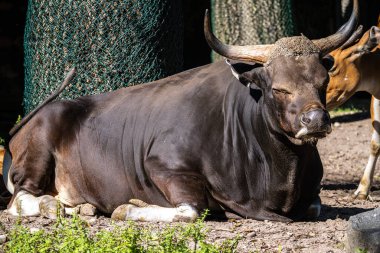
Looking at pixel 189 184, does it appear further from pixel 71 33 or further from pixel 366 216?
pixel 71 33

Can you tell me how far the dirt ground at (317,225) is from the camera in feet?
17.8

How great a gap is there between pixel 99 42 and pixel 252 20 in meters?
A: 3.29

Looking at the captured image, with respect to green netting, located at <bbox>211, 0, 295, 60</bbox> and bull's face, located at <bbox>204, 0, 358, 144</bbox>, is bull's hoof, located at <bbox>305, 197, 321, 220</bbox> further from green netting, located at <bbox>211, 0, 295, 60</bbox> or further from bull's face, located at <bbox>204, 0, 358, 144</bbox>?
green netting, located at <bbox>211, 0, 295, 60</bbox>

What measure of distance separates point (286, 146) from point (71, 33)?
2.52 metres

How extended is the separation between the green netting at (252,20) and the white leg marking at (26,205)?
446 centimetres

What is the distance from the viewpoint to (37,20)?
7836 millimetres

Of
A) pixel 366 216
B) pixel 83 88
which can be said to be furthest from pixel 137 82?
pixel 366 216

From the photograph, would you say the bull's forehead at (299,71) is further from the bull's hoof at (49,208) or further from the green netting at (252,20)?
the green netting at (252,20)

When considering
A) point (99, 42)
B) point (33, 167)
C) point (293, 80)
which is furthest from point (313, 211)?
point (99, 42)

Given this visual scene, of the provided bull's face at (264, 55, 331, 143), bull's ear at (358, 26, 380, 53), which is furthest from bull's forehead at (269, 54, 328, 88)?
bull's ear at (358, 26, 380, 53)

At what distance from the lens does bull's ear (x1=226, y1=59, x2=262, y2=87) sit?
6.09m

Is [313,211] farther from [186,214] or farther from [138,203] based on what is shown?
[138,203]

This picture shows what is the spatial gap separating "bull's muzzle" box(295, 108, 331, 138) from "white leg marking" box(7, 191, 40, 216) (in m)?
2.10

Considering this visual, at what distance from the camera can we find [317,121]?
5.52 m
